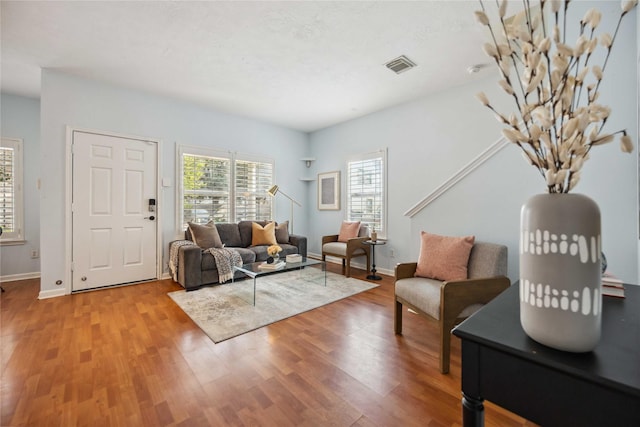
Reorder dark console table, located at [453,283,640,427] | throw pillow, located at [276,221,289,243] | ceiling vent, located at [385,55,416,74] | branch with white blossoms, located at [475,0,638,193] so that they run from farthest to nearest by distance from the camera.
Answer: throw pillow, located at [276,221,289,243], ceiling vent, located at [385,55,416,74], branch with white blossoms, located at [475,0,638,193], dark console table, located at [453,283,640,427]

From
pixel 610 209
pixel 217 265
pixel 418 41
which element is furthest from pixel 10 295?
pixel 610 209

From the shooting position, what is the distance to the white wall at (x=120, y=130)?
3.27 meters

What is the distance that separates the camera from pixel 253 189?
17.0 ft

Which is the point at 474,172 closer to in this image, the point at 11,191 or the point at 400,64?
the point at 400,64

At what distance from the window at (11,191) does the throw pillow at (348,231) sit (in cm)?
496

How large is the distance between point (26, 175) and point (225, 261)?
3.36 meters

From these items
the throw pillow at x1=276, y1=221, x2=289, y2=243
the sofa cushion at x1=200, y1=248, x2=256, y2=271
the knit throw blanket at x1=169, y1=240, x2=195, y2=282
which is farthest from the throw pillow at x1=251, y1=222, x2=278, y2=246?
the knit throw blanket at x1=169, y1=240, x2=195, y2=282

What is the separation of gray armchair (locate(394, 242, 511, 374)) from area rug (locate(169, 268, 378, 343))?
112cm

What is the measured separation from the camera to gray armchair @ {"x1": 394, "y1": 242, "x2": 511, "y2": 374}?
1854 mm

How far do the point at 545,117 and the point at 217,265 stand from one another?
3777mm

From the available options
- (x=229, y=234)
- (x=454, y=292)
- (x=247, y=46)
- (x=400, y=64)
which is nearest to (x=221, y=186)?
(x=229, y=234)

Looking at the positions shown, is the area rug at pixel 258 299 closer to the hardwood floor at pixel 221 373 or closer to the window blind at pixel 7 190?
the hardwood floor at pixel 221 373

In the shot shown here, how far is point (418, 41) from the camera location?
268 cm

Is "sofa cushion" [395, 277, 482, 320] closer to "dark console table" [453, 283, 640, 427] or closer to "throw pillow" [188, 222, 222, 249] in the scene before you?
"dark console table" [453, 283, 640, 427]
